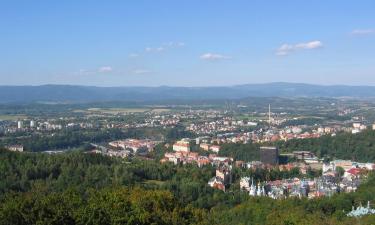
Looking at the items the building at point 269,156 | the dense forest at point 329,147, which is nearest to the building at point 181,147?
the dense forest at point 329,147

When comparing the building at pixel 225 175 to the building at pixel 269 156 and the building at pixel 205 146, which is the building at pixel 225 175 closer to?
the building at pixel 269 156

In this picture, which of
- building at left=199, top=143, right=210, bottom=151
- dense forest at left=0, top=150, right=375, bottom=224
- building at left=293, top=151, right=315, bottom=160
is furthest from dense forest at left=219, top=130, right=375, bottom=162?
dense forest at left=0, top=150, right=375, bottom=224

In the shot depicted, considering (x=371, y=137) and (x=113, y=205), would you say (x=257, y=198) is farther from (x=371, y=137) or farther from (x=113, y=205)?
(x=371, y=137)

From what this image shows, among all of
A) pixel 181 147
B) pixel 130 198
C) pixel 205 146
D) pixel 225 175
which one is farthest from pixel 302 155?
pixel 130 198

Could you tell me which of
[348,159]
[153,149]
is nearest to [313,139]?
[348,159]

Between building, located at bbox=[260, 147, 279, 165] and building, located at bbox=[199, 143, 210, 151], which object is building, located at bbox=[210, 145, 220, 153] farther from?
building, located at bbox=[260, 147, 279, 165]

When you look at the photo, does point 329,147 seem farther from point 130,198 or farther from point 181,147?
point 130,198
